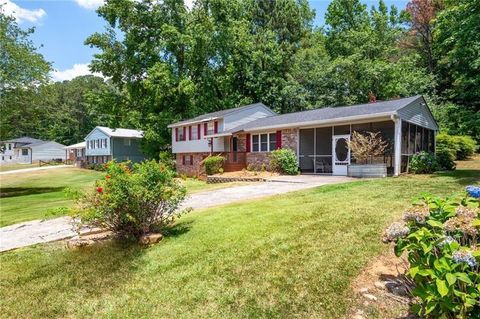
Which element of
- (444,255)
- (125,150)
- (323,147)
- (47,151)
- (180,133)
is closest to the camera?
(444,255)

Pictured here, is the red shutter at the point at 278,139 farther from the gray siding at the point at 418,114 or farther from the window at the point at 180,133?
the window at the point at 180,133

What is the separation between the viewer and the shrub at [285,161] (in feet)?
63.8

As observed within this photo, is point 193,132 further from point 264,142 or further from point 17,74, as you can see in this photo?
point 17,74

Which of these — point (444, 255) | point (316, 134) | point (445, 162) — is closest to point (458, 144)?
point (445, 162)

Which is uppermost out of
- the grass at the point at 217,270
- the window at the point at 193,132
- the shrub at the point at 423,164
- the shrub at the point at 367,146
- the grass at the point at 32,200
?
the window at the point at 193,132

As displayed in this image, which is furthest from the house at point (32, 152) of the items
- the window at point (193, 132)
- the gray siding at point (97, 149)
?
the window at point (193, 132)

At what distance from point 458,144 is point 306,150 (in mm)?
11666

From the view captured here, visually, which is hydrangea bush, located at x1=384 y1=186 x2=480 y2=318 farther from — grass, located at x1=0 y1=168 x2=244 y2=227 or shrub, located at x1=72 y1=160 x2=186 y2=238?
grass, located at x1=0 y1=168 x2=244 y2=227

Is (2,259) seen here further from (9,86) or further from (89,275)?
(9,86)

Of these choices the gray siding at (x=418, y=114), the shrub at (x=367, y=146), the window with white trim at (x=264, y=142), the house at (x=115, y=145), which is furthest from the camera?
the house at (x=115, y=145)

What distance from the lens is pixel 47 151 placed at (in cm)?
6188

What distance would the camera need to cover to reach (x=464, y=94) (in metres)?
16.6

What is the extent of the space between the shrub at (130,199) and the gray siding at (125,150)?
36806mm

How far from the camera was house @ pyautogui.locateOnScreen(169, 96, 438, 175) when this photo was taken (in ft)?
54.2
